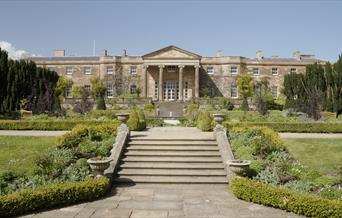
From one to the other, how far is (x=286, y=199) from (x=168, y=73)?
4278 cm

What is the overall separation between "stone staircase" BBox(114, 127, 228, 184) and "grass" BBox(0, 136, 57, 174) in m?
2.99

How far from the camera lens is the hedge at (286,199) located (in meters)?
7.33

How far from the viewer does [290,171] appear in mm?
10352

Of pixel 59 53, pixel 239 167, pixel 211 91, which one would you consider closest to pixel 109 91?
pixel 59 53

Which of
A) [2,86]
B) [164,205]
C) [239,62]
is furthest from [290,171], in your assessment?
[239,62]

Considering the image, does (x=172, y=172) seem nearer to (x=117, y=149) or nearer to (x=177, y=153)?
(x=177, y=153)

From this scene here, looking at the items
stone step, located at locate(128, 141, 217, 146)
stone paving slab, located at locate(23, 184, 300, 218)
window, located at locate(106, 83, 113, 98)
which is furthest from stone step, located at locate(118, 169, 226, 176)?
window, located at locate(106, 83, 113, 98)

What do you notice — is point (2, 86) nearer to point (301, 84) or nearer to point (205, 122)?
point (205, 122)

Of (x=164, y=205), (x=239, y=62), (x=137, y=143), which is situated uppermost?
(x=239, y=62)

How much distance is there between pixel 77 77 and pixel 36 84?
20.7 meters

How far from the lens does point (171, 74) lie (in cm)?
5000

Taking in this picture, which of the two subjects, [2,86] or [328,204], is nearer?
[328,204]

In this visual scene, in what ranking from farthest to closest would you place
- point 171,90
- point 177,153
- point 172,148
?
point 171,90
point 172,148
point 177,153

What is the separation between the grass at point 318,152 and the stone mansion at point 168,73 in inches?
1339
